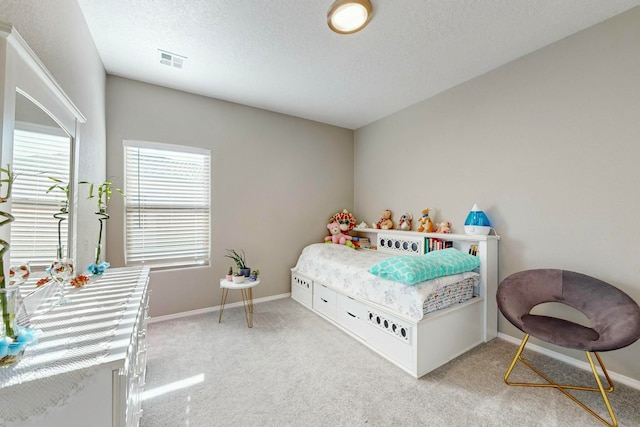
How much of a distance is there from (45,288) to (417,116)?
11.9 feet

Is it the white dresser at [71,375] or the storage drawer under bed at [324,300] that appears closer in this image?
the white dresser at [71,375]

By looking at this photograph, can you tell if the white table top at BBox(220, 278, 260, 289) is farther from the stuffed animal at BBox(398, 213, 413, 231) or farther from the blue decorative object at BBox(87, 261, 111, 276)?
the stuffed animal at BBox(398, 213, 413, 231)

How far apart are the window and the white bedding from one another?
1362mm

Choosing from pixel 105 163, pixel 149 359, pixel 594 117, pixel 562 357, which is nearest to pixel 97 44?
pixel 105 163

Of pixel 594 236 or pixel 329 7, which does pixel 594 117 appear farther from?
pixel 329 7

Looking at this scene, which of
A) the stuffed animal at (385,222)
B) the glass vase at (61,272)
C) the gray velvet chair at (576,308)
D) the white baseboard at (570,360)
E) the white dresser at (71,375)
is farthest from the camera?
the stuffed animal at (385,222)

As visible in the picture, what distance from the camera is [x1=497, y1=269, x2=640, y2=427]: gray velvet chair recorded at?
4.83 ft

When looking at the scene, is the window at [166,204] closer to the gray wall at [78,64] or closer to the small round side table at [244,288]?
the gray wall at [78,64]

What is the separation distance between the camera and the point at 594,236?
1931 mm

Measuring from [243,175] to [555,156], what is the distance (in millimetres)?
3225

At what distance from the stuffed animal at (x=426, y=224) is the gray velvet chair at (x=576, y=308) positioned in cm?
101

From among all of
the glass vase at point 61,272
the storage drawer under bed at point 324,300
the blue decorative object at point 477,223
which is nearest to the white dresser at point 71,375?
the glass vase at point 61,272

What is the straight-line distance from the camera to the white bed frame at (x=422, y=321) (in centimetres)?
191

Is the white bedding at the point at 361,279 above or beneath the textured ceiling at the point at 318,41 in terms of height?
beneath
